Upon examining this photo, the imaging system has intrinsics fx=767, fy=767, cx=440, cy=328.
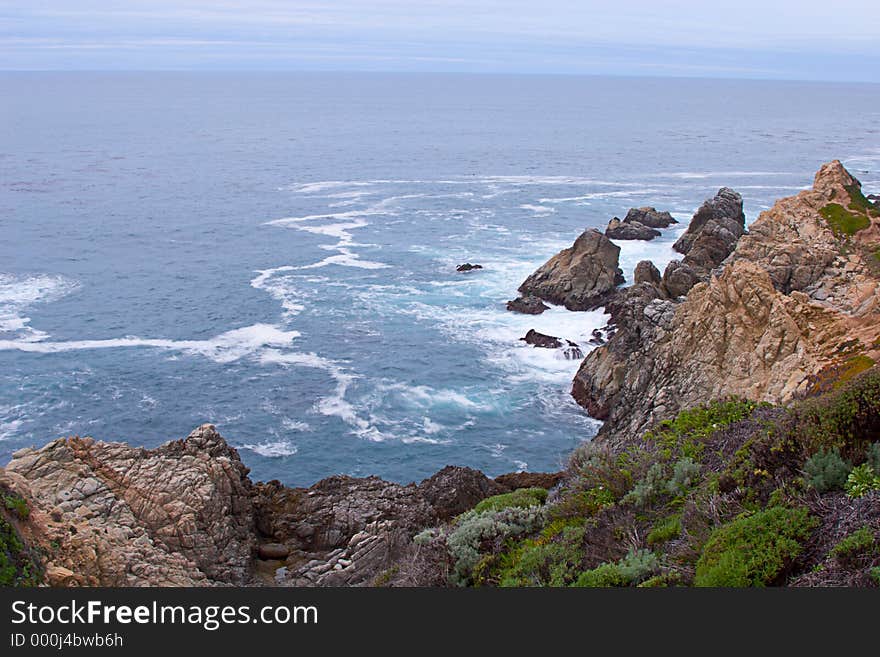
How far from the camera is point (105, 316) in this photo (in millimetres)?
53469

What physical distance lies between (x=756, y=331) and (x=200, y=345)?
3316 centimetres

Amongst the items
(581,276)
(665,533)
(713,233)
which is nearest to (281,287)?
A: (581,276)

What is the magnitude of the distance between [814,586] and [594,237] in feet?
164

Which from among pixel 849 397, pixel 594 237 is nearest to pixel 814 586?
pixel 849 397

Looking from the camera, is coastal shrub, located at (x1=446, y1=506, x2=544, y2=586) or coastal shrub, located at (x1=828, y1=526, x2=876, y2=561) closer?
coastal shrub, located at (x1=828, y1=526, x2=876, y2=561)

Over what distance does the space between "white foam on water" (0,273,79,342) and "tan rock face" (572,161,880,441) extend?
117 ft

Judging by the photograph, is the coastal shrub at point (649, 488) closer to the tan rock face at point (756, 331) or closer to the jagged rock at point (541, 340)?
the tan rock face at point (756, 331)

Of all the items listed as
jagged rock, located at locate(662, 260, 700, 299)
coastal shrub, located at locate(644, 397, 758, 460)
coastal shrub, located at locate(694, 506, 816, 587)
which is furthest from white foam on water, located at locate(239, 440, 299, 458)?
coastal shrub, located at locate(694, 506, 816, 587)

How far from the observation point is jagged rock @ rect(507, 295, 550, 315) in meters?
54.4

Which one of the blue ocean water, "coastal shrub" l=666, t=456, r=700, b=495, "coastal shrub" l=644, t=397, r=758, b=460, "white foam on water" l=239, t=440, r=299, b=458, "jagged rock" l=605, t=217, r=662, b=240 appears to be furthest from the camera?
"jagged rock" l=605, t=217, r=662, b=240

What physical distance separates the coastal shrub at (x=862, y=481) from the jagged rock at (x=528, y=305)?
4336 centimetres

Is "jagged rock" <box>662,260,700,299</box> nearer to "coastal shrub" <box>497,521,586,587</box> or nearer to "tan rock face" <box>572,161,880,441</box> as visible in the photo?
"tan rock face" <box>572,161,880,441</box>

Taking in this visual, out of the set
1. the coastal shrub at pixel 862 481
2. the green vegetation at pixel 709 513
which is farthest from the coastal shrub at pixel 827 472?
the coastal shrub at pixel 862 481

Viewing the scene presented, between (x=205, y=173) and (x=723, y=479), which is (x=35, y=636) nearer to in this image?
(x=723, y=479)
